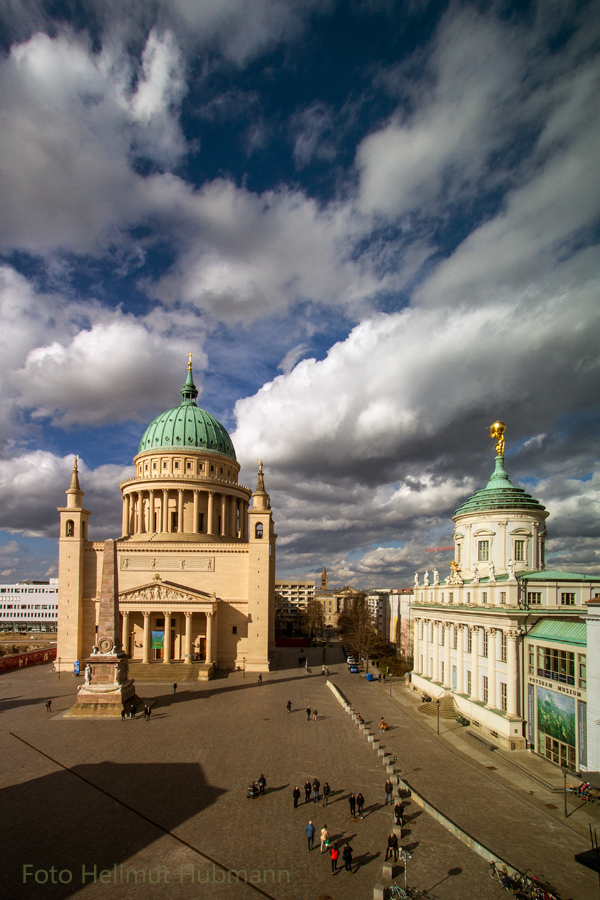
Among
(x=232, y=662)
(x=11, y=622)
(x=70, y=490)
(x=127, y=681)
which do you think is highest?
(x=70, y=490)

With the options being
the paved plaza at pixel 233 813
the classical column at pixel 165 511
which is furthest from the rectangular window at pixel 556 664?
the classical column at pixel 165 511

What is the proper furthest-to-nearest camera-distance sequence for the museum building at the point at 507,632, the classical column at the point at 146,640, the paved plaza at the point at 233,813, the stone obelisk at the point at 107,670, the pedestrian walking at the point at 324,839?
the classical column at the point at 146,640 < the stone obelisk at the point at 107,670 < the museum building at the point at 507,632 < the pedestrian walking at the point at 324,839 < the paved plaza at the point at 233,813

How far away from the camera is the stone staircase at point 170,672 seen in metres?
53.8

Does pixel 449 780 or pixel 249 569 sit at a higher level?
pixel 249 569

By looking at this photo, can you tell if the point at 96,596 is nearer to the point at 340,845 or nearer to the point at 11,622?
the point at 340,845

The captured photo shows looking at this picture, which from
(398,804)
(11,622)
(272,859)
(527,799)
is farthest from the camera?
(11,622)

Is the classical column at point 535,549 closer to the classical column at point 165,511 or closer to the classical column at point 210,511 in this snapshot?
the classical column at point 210,511

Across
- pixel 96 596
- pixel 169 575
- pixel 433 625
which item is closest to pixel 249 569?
pixel 169 575

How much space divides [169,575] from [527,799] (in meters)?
47.3

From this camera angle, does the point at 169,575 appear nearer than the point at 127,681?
No

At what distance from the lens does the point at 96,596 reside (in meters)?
63.5

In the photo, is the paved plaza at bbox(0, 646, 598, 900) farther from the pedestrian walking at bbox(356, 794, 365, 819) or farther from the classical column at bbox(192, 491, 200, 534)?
the classical column at bbox(192, 491, 200, 534)

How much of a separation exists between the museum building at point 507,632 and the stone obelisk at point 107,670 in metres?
25.6

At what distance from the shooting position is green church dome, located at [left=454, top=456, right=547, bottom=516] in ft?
151
